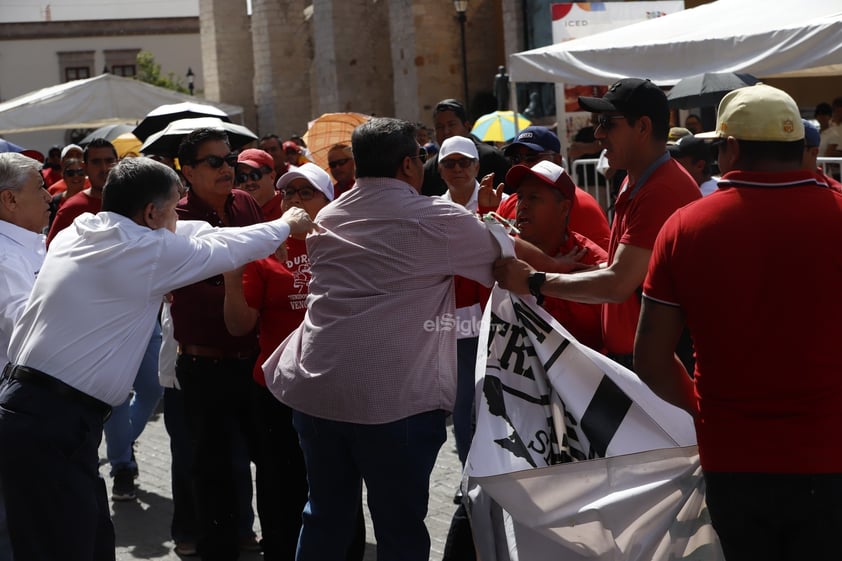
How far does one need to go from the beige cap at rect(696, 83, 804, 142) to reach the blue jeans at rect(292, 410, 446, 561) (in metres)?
1.49

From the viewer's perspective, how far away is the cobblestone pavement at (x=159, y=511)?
5.81 meters

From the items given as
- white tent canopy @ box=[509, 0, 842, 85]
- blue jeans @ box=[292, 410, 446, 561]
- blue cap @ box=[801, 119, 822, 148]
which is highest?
white tent canopy @ box=[509, 0, 842, 85]

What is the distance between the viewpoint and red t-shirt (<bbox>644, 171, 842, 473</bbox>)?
2.90 meters

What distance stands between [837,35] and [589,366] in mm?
4869

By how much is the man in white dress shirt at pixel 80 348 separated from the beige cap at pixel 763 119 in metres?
1.62

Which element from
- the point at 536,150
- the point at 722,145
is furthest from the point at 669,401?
the point at 536,150

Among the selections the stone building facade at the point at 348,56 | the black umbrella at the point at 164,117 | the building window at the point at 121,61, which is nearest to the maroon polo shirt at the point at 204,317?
the black umbrella at the point at 164,117

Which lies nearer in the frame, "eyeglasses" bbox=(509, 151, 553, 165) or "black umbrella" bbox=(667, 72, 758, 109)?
"eyeglasses" bbox=(509, 151, 553, 165)

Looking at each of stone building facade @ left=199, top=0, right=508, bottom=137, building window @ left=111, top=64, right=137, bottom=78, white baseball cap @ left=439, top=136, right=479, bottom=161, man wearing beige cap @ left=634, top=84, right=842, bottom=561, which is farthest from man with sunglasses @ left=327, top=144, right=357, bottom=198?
building window @ left=111, top=64, right=137, bottom=78

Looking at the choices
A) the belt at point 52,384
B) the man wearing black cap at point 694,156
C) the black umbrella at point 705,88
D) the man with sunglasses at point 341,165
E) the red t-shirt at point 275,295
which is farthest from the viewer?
the black umbrella at point 705,88

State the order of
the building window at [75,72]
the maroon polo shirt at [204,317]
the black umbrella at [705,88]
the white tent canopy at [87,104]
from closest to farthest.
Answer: the maroon polo shirt at [204,317] < the black umbrella at [705,88] < the white tent canopy at [87,104] < the building window at [75,72]

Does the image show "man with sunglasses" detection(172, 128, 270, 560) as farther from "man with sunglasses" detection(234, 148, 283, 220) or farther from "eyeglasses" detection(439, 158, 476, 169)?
"man with sunglasses" detection(234, 148, 283, 220)

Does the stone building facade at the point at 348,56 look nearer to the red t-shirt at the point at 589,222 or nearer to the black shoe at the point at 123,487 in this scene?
the black shoe at the point at 123,487

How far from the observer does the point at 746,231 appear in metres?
2.92
